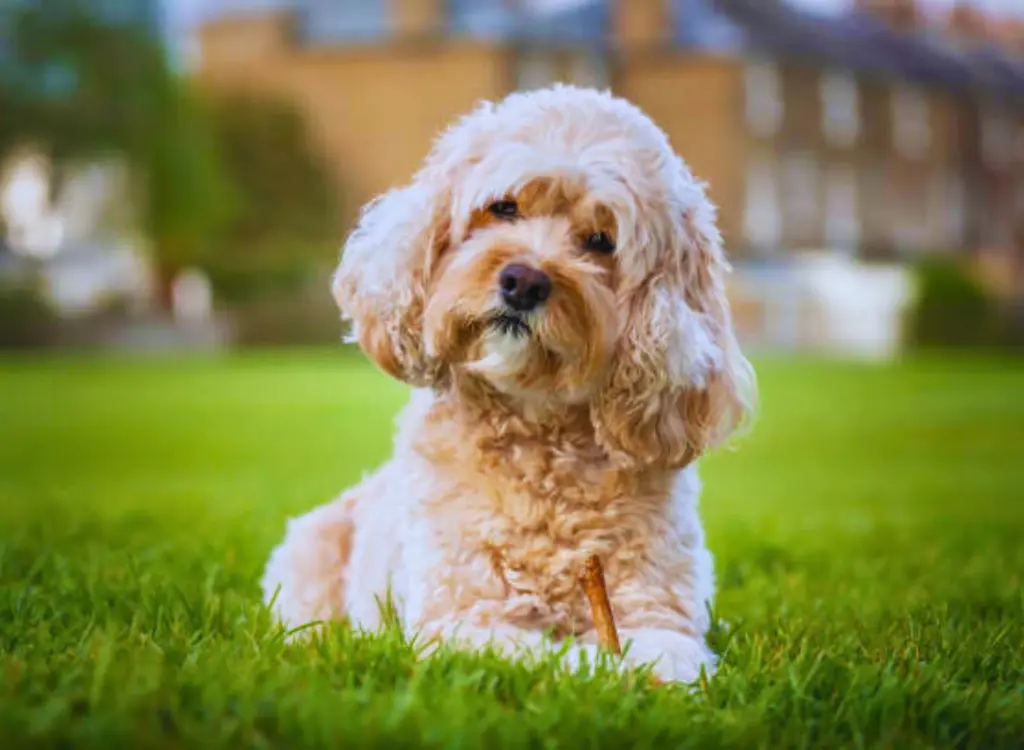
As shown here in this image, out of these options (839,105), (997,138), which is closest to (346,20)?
(839,105)

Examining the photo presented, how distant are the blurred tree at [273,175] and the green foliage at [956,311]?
51.7 ft

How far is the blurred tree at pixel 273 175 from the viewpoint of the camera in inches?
1538

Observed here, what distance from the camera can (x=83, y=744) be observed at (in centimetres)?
261

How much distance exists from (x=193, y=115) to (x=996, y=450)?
88.8 feet

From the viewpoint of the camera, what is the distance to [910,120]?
3856 centimetres

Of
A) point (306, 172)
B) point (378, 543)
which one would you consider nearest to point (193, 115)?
point (306, 172)

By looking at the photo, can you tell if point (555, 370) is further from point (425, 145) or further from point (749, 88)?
point (749, 88)

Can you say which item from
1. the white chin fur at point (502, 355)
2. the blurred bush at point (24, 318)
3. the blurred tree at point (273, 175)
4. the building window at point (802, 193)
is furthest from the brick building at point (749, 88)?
the white chin fur at point (502, 355)

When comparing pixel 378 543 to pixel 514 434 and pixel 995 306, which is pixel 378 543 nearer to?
pixel 514 434

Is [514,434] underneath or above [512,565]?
above

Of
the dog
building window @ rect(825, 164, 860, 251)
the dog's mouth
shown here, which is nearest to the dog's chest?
the dog

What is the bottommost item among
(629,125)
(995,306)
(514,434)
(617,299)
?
(995,306)

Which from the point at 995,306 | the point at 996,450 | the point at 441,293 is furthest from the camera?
the point at 995,306

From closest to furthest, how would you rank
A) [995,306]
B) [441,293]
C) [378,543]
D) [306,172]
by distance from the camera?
[441,293]
[378,543]
[995,306]
[306,172]
